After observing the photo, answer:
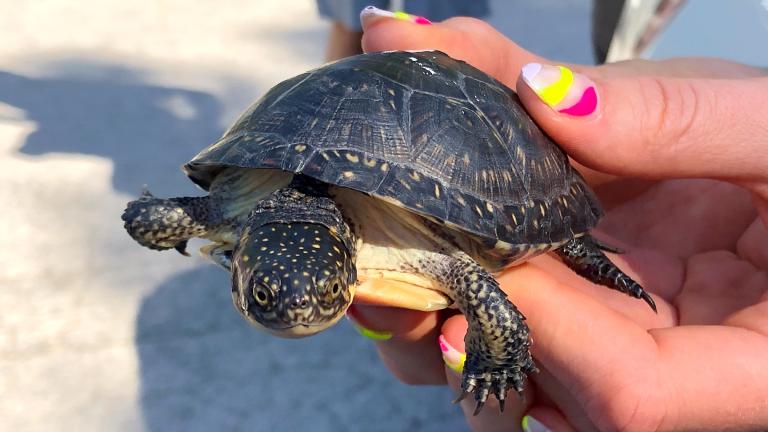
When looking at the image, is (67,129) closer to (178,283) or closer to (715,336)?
(178,283)

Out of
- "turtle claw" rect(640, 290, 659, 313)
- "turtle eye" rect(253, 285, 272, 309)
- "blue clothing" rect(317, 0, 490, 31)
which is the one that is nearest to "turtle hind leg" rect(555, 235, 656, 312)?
"turtle claw" rect(640, 290, 659, 313)

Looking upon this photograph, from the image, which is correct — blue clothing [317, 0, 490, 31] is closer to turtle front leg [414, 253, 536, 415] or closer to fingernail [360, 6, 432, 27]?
fingernail [360, 6, 432, 27]

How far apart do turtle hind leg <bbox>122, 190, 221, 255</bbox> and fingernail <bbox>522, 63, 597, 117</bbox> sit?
91 cm

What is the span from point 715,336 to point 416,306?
28.8 inches

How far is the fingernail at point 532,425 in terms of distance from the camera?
1.98 metres

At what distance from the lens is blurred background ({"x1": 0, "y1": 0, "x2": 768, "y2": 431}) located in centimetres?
231

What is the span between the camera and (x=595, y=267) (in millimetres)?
1985

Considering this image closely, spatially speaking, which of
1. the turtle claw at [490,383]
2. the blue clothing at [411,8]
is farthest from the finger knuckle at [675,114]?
the blue clothing at [411,8]

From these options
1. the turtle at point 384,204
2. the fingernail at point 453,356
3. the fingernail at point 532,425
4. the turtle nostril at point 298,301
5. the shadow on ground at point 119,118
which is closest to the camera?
the turtle nostril at point 298,301

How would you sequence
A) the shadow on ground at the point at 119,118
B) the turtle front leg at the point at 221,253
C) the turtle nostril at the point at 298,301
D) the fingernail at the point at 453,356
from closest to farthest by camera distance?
the turtle nostril at the point at 298,301
the turtle front leg at the point at 221,253
the fingernail at the point at 453,356
the shadow on ground at the point at 119,118

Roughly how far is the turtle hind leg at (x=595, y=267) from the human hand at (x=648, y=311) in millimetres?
39

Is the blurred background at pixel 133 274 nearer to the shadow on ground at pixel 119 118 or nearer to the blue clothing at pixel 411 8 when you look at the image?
the shadow on ground at pixel 119 118

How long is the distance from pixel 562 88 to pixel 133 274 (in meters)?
1.84

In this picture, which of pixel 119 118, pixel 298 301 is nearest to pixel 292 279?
pixel 298 301
